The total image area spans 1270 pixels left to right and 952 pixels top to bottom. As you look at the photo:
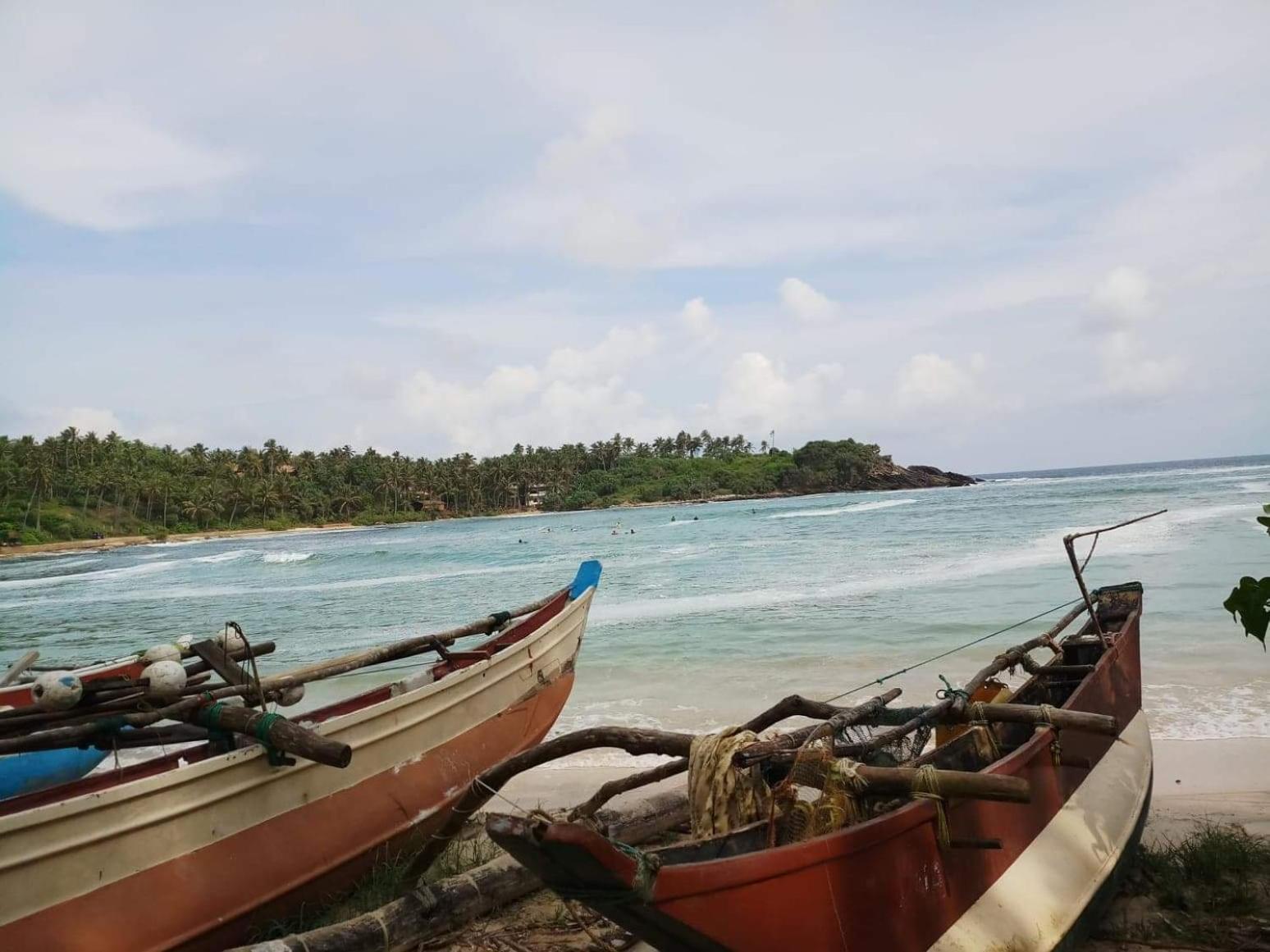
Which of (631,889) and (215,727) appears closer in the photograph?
(631,889)

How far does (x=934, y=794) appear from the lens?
10.8 ft

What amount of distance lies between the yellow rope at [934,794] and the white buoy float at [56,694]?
13.7 ft

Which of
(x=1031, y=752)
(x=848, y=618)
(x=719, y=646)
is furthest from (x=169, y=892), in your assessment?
(x=848, y=618)

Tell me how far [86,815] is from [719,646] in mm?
10624

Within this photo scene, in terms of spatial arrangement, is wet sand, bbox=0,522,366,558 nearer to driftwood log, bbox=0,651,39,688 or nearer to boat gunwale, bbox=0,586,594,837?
driftwood log, bbox=0,651,39,688

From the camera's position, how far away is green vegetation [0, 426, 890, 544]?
78938 mm

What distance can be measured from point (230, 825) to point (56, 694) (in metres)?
1.16

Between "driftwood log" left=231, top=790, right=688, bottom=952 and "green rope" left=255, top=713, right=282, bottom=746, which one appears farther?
"green rope" left=255, top=713, right=282, bottom=746

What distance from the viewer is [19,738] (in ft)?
14.1

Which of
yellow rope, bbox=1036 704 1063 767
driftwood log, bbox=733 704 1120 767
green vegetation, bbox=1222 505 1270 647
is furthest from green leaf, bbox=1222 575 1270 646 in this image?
yellow rope, bbox=1036 704 1063 767

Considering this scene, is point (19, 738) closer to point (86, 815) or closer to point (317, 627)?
point (86, 815)

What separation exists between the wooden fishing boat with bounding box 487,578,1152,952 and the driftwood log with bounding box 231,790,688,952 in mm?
1097

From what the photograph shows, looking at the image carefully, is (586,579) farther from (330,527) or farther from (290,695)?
(330,527)

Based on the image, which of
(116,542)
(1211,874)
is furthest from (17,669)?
(116,542)
